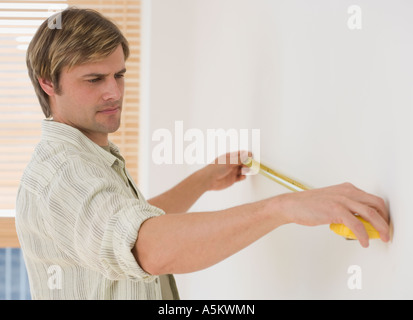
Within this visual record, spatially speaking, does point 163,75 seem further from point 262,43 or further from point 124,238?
point 124,238

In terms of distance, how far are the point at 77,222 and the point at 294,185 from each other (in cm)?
32

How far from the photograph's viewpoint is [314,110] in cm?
82

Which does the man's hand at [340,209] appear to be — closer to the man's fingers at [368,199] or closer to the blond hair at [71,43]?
the man's fingers at [368,199]

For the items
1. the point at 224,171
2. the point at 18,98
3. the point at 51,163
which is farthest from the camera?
the point at 18,98

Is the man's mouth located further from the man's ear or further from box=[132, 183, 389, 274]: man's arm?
box=[132, 183, 389, 274]: man's arm

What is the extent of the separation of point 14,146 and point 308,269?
142cm

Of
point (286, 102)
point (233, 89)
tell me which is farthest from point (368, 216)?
point (233, 89)

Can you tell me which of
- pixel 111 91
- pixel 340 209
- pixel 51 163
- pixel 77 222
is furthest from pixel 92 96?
pixel 340 209

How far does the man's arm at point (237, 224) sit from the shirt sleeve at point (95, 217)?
2cm

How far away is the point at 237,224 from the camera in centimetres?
64

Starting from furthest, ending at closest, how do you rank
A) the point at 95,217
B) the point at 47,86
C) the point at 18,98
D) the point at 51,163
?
1. the point at 18,98
2. the point at 47,86
3. the point at 51,163
4. the point at 95,217

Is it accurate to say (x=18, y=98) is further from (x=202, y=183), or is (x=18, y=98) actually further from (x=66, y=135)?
(x=66, y=135)

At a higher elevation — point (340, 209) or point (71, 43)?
point (71, 43)

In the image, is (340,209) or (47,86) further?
(47,86)
